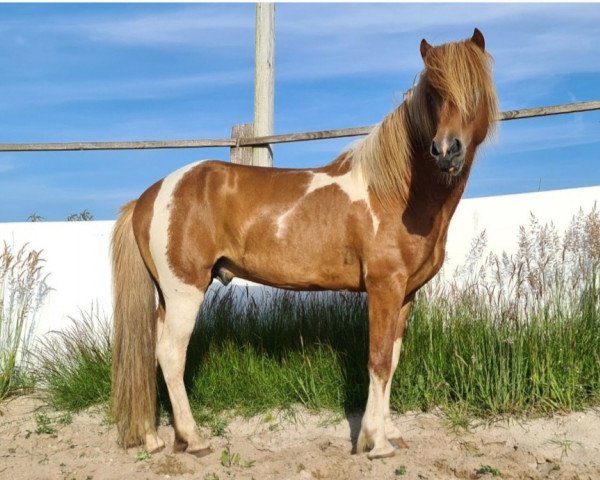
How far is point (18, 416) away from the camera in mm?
5516

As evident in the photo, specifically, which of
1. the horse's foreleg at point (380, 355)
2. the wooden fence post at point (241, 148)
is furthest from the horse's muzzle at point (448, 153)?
the wooden fence post at point (241, 148)

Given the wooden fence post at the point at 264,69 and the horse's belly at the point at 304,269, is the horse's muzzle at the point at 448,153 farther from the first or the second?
the wooden fence post at the point at 264,69

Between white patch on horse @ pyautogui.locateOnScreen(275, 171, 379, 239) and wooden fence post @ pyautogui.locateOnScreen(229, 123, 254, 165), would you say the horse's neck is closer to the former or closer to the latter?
white patch on horse @ pyautogui.locateOnScreen(275, 171, 379, 239)

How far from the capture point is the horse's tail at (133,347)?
4.26 m

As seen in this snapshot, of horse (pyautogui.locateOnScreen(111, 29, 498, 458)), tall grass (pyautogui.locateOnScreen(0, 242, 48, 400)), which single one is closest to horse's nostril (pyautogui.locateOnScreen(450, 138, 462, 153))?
horse (pyautogui.locateOnScreen(111, 29, 498, 458))

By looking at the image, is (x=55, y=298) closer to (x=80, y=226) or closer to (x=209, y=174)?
(x=80, y=226)

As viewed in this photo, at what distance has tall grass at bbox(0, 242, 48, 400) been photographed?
592 cm

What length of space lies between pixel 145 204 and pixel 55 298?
316cm

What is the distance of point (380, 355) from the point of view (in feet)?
12.6

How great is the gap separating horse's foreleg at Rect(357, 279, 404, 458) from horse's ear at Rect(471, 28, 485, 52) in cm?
141

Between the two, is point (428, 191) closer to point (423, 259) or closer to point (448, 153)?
point (423, 259)

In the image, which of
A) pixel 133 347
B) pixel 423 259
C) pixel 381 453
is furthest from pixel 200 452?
pixel 423 259

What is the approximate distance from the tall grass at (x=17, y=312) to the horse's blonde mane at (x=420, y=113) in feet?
10.8

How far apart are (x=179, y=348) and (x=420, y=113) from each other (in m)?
2.04
